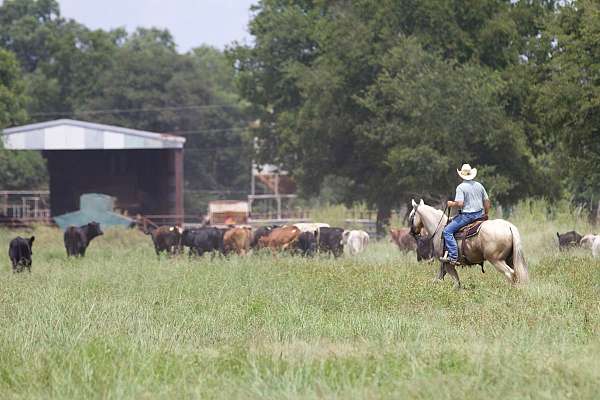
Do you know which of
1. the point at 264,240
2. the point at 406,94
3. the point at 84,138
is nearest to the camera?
the point at 264,240

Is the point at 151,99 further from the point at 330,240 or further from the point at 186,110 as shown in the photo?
the point at 330,240

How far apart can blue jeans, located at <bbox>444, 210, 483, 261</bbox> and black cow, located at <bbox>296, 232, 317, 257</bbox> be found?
10561 mm

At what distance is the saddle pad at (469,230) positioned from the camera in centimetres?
1844

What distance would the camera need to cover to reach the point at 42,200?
71.1m

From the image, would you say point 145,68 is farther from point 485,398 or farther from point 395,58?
point 485,398

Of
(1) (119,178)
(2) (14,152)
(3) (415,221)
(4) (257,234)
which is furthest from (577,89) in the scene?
(2) (14,152)

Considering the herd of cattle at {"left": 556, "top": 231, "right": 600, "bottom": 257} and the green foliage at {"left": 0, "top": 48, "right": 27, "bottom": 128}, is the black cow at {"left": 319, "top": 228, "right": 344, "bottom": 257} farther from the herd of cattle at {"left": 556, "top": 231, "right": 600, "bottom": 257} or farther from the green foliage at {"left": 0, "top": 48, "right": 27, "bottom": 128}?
the green foliage at {"left": 0, "top": 48, "right": 27, "bottom": 128}

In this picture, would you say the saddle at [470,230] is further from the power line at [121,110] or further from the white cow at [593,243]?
the power line at [121,110]

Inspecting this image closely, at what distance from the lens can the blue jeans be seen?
18641 mm

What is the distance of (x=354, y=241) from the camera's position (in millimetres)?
30656

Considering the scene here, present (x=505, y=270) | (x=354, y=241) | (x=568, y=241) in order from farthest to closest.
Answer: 1. (x=354, y=241)
2. (x=568, y=241)
3. (x=505, y=270)

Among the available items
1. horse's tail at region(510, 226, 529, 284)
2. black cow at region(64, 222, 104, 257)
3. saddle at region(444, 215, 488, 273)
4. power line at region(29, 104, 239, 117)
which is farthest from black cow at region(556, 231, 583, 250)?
power line at region(29, 104, 239, 117)

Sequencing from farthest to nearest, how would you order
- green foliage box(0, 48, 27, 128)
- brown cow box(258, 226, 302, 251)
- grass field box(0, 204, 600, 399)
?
green foliage box(0, 48, 27, 128), brown cow box(258, 226, 302, 251), grass field box(0, 204, 600, 399)

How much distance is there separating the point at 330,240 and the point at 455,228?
11.4 m
